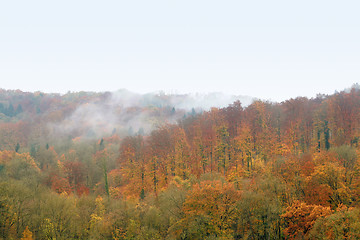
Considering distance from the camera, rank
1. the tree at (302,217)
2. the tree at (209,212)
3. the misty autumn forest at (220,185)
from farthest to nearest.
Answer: the misty autumn forest at (220,185), the tree at (209,212), the tree at (302,217)

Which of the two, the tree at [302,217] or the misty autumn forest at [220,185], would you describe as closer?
the tree at [302,217]

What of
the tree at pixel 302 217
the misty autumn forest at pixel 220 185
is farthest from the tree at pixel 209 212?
the tree at pixel 302 217

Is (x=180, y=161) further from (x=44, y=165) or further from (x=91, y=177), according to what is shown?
(x=44, y=165)

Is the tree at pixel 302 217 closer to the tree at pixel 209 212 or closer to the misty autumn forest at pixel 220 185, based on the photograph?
the misty autumn forest at pixel 220 185

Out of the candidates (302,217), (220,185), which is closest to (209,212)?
(220,185)

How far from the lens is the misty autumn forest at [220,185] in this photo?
94.9ft

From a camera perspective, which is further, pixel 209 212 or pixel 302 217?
pixel 209 212

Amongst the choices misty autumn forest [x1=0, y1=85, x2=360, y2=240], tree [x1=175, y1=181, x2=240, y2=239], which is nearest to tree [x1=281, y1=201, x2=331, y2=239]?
misty autumn forest [x1=0, y1=85, x2=360, y2=240]

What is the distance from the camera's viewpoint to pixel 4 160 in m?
70.2

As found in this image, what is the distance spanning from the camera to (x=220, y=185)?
103 ft

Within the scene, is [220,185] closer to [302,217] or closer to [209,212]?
[209,212]

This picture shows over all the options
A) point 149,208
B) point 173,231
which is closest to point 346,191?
point 173,231

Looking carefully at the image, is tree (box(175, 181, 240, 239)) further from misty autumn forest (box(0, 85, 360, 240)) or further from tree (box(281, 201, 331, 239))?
tree (box(281, 201, 331, 239))

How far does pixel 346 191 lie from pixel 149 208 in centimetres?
2640
